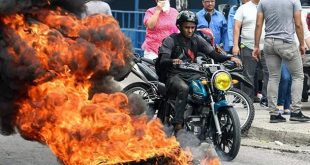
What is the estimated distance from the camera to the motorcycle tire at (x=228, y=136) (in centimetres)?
783

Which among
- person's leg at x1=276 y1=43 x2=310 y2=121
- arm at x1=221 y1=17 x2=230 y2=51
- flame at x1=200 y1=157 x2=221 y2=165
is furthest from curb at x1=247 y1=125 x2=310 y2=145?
flame at x1=200 y1=157 x2=221 y2=165

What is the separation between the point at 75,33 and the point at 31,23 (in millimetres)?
339

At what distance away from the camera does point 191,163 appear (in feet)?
18.9

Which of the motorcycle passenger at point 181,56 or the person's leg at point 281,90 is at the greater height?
the motorcycle passenger at point 181,56

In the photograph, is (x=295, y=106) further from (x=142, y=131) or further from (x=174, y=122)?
(x=142, y=131)

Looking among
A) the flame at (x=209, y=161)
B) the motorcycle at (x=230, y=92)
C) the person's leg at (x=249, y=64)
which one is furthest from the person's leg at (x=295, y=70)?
the flame at (x=209, y=161)

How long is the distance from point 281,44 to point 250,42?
1.82m

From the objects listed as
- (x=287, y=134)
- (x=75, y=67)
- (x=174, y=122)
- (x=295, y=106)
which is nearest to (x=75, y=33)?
(x=75, y=67)

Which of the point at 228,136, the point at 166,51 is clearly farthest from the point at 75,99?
the point at 166,51

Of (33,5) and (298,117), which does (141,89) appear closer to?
(298,117)

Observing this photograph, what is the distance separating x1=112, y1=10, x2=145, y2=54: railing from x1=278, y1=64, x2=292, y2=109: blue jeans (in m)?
5.55

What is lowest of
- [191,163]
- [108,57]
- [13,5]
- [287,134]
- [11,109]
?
[287,134]

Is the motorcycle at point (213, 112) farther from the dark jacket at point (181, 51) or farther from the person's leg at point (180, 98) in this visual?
the dark jacket at point (181, 51)

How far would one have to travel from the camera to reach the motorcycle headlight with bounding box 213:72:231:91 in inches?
318
